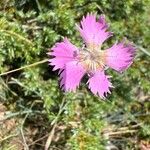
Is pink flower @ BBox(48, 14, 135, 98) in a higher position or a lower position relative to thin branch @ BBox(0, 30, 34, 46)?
lower

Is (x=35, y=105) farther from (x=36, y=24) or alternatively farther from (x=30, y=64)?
(x=36, y=24)

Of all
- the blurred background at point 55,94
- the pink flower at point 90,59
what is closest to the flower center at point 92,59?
the pink flower at point 90,59

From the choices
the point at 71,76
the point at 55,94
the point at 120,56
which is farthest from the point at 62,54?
the point at 55,94

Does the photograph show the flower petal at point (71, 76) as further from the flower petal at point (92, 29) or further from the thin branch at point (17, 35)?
the thin branch at point (17, 35)

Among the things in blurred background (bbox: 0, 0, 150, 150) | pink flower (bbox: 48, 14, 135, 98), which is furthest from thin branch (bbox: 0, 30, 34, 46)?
pink flower (bbox: 48, 14, 135, 98)

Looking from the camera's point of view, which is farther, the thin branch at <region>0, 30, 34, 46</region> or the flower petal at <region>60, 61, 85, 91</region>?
the thin branch at <region>0, 30, 34, 46</region>

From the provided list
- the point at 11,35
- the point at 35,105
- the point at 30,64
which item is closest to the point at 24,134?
the point at 35,105

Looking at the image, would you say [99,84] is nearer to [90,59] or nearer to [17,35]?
[90,59]

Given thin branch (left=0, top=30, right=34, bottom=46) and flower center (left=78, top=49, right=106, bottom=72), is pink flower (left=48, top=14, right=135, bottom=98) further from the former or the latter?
thin branch (left=0, top=30, right=34, bottom=46)
